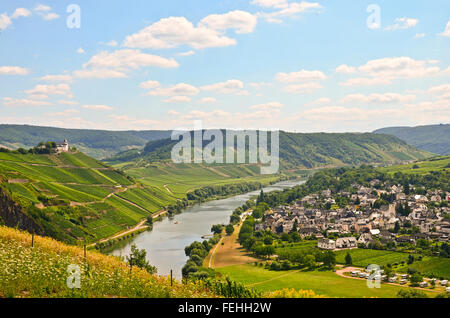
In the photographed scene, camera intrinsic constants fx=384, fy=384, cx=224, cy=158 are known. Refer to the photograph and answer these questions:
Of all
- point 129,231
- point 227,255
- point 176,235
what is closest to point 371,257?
point 227,255

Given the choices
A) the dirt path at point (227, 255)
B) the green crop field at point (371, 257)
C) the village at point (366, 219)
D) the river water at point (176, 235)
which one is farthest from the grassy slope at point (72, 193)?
the green crop field at point (371, 257)

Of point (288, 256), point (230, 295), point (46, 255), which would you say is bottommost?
point (288, 256)

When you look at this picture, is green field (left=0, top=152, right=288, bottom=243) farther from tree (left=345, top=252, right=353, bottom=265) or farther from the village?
tree (left=345, top=252, right=353, bottom=265)

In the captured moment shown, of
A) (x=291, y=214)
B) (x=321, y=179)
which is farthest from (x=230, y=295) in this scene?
(x=321, y=179)

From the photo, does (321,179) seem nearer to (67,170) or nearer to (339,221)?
(339,221)

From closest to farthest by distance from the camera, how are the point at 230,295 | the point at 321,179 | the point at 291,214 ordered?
the point at 230,295 < the point at 291,214 < the point at 321,179

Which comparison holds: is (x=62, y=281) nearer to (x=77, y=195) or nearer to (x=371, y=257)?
(x=371, y=257)
